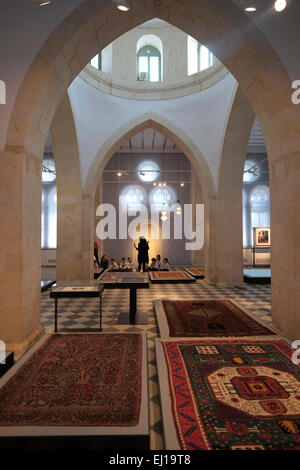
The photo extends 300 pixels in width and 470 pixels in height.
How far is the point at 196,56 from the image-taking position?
12141mm

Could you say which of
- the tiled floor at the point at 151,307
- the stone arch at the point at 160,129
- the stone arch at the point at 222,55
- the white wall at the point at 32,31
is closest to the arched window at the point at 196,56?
the stone arch at the point at 160,129

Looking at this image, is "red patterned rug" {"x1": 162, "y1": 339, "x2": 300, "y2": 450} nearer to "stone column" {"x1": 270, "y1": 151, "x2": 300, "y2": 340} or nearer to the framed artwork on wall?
"stone column" {"x1": 270, "y1": 151, "x2": 300, "y2": 340}

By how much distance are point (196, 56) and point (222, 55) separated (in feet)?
27.2

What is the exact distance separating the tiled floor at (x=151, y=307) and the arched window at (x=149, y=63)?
29.3 feet

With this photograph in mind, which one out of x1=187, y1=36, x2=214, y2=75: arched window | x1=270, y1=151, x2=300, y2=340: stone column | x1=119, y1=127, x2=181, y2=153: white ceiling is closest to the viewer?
x1=270, y1=151, x2=300, y2=340: stone column

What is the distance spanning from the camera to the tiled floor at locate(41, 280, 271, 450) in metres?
3.05

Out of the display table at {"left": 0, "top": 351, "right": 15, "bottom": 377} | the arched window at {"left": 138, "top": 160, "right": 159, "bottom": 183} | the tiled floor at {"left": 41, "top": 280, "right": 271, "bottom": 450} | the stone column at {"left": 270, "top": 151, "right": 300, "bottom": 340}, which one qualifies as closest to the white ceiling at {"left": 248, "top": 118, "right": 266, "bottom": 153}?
the arched window at {"left": 138, "top": 160, "right": 159, "bottom": 183}

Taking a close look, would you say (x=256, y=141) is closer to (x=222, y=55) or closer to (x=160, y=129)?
(x=160, y=129)

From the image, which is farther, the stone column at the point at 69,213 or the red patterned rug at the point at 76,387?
the stone column at the point at 69,213

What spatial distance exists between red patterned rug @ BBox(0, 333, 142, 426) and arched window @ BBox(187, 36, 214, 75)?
11941mm

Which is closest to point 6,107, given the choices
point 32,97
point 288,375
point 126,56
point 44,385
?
point 32,97

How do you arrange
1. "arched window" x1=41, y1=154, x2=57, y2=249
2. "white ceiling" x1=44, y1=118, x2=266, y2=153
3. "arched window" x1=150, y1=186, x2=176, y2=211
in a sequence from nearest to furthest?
"white ceiling" x1=44, y1=118, x2=266, y2=153, "arched window" x1=41, y1=154, x2=57, y2=249, "arched window" x1=150, y1=186, x2=176, y2=211

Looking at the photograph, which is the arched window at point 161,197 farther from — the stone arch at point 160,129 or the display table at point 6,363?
the display table at point 6,363

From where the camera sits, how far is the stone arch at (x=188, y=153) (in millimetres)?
10500
